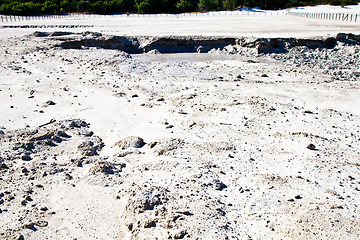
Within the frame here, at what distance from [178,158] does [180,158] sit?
0.04 m

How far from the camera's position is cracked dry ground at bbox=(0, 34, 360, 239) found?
5059 mm

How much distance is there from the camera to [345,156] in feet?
23.3

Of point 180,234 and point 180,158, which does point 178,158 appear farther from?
point 180,234

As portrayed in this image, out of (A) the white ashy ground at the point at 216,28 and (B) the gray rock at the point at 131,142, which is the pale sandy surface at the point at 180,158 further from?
(A) the white ashy ground at the point at 216,28

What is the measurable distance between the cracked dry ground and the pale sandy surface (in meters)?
0.03

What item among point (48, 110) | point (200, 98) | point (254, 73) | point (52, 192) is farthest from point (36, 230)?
point (254, 73)

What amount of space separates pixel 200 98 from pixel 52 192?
234 inches

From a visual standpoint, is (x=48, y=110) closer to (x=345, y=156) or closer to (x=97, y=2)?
(x=345, y=156)

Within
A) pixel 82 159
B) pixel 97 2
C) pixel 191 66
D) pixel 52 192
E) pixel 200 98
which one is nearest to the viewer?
pixel 52 192

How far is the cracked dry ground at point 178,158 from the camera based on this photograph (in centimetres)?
506

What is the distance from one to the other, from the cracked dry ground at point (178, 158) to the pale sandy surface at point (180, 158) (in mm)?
26

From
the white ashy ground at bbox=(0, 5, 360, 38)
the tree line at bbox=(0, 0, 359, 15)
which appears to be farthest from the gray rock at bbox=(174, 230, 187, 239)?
the tree line at bbox=(0, 0, 359, 15)

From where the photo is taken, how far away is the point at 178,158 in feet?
23.2

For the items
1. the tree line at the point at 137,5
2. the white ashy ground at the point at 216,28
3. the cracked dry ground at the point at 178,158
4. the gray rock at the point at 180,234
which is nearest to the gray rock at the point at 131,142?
the cracked dry ground at the point at 178,158
